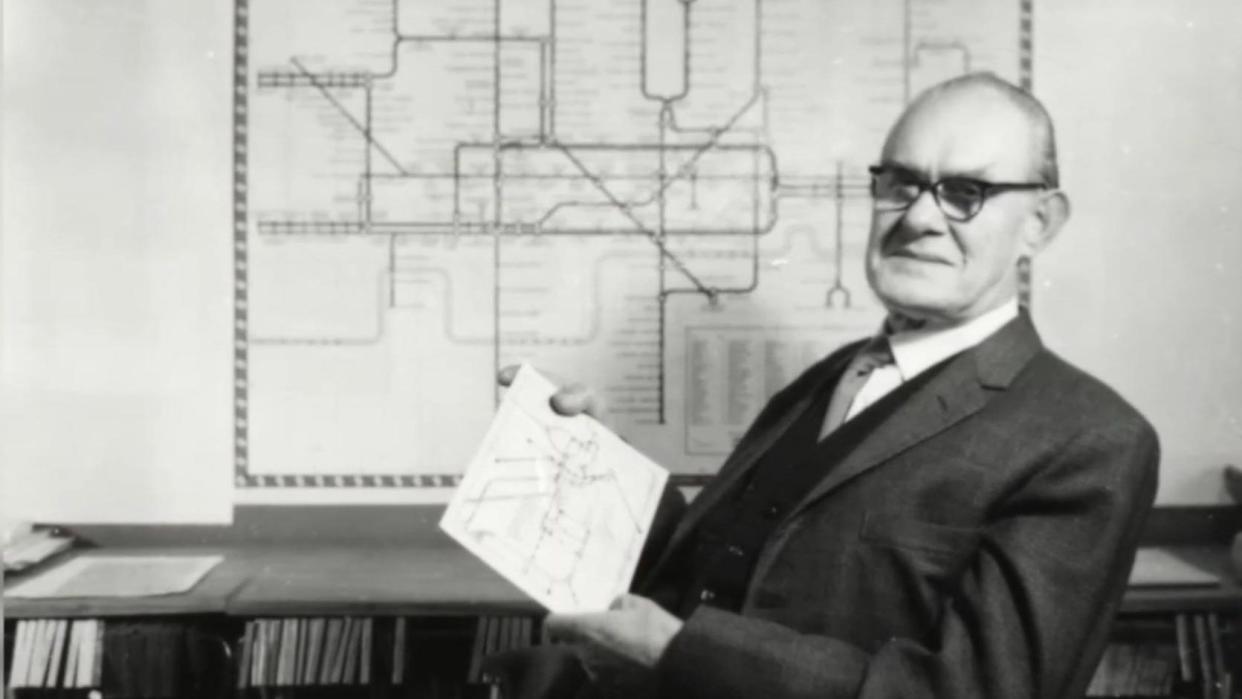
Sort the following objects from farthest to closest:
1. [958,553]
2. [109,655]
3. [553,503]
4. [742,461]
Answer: [109,655] → [742,461] → [553,503] → [958,553]

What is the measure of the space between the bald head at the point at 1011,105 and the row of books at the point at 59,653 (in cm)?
177

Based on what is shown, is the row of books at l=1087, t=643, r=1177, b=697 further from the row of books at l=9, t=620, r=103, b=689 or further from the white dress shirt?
the row of books at l=9, t=620, r=103, b=689

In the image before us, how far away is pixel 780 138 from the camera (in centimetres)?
262

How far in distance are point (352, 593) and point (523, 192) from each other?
925 mm

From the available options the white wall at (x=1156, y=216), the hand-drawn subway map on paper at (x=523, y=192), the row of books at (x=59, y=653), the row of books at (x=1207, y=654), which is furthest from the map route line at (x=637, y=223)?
the row of books at (x=59, y=653)

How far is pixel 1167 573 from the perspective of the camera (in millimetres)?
2381

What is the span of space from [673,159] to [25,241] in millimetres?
1396

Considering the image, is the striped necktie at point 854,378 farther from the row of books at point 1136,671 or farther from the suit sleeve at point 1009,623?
the row of books at point 1136,671

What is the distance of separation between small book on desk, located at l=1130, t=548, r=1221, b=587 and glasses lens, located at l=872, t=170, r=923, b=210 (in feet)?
3.28

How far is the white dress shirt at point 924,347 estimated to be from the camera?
1688mm

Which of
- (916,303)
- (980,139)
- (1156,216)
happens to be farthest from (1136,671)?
(980,139)

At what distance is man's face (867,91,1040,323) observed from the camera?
159cm

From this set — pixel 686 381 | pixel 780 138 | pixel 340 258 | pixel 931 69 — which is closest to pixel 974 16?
pixel 931 69

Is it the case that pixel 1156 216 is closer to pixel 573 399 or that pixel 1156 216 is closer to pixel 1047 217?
pixel 1047 217
